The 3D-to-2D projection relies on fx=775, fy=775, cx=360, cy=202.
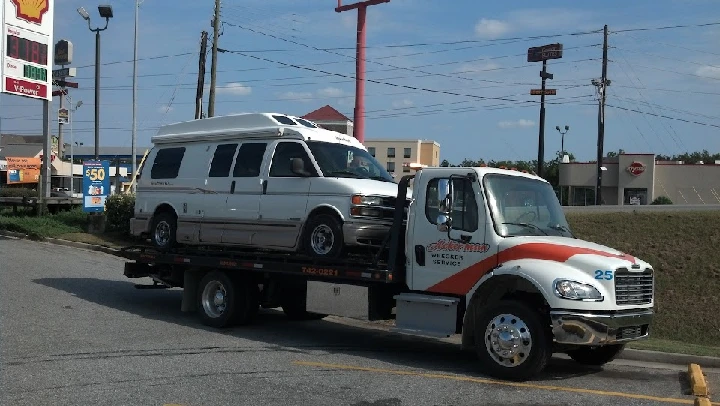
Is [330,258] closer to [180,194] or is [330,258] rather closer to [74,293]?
[180,194]

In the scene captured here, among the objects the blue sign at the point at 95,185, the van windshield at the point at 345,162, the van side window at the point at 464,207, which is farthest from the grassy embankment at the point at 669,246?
the van side window at the point at 464,207

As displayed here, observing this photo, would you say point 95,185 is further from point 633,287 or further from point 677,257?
point 633,287

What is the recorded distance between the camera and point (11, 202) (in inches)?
1120

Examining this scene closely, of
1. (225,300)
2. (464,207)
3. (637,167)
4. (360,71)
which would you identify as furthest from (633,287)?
(637,167)

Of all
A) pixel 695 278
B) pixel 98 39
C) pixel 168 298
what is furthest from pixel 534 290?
pixel 98 39

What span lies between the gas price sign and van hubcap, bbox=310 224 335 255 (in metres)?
20.1

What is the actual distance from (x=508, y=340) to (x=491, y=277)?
75 cm

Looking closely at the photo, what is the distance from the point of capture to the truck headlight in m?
8.29

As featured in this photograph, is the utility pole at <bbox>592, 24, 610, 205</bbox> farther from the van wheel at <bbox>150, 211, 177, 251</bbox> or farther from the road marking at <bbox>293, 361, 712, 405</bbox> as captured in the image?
the road marking at <bbox>293, 361, 712, 405</bbox>

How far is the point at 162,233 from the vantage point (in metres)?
13.0

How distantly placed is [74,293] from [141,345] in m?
4.83

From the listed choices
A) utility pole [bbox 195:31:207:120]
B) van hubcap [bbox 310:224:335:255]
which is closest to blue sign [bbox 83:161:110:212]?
utility pole [bbox 195:31:207:120]

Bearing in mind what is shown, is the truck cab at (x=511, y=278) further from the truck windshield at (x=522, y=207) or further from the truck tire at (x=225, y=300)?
the truck tire at (x=225, y=300)

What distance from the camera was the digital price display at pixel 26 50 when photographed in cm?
2697
